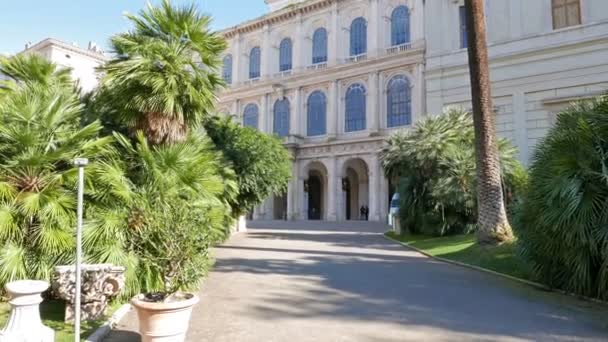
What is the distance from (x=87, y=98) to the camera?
428 inches

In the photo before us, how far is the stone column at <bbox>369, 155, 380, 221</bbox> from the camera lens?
1477 inches

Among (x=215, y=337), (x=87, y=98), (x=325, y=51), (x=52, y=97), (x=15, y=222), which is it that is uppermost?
(x=325, y=51)

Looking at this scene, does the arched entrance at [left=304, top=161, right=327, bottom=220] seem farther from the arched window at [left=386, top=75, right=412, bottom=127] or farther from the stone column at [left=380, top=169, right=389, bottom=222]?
the arched window at [left=386, top=75, right=412, bottom=127]

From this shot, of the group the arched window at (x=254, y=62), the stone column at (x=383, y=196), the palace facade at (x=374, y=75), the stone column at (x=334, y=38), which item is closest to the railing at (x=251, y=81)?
the palace facade at (x=374, y=75)

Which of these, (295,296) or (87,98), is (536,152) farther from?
A: (87,98)

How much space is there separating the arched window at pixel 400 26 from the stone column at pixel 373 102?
145 inches

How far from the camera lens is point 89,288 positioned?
5.88 metres

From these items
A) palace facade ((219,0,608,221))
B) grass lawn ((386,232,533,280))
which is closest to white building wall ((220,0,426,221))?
palace facade ((219,0,608,221))

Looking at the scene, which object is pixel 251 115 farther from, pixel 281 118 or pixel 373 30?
pixel 373 30

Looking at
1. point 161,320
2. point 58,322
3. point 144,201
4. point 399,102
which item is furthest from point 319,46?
point 161,320

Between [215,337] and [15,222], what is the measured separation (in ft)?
13.1

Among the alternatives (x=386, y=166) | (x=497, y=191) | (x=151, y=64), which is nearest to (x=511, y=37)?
(x=386, y=166)

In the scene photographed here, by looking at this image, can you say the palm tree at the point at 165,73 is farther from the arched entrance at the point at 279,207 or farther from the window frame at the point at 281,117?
the arched entrance at the point at 279,207

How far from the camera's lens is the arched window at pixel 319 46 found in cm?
4281
